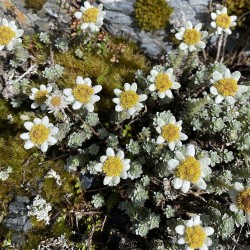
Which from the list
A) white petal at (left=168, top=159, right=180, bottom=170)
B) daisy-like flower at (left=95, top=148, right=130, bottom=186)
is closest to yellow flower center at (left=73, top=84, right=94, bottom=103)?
daisy-like flower at (left=95, top=148, right=130, bottom=186)

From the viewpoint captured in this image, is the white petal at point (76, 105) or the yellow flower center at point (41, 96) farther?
the yellow flower center at point (41, 96)

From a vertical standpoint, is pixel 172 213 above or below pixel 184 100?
below

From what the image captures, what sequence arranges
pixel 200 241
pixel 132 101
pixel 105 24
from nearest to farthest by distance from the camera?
pixel 200 241, pixel 132 101, pixel 105 24

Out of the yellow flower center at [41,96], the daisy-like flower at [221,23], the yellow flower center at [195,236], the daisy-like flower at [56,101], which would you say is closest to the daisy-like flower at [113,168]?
the daisy-like flower at [56,101]

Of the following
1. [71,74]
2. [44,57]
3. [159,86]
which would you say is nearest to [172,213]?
[159,86]

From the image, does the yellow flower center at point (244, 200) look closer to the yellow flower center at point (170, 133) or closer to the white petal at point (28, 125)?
the yellow flower center at point (170, 133)

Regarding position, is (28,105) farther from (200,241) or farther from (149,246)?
(200,241)
